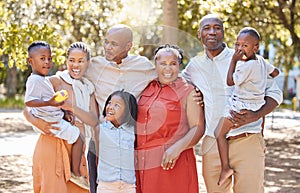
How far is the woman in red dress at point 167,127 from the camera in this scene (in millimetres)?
4168

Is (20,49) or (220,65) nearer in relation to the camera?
(220,65)

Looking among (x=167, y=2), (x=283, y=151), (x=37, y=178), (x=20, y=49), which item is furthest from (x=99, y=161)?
(x=283, y=151)

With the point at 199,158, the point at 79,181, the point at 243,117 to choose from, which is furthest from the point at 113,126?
the point at 199,158

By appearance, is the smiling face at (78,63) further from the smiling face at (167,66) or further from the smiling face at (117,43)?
the smiling face at (167,66)

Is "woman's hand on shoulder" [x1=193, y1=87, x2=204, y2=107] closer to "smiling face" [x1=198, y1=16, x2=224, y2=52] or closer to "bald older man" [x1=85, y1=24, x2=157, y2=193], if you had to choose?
"bald older man" [x1=85, y1=24, x2=157, y2=193]

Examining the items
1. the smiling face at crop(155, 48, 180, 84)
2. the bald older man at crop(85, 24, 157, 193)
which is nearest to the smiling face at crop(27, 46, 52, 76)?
the bald older man at crop(85, 24, 157, 193)

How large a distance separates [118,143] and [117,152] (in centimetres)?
7

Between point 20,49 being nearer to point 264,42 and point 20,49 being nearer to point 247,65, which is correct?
point 247,65

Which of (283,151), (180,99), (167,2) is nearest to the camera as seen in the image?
(180,99)

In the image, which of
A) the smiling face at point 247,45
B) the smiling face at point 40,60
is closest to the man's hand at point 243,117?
the smiling face at point 247,45

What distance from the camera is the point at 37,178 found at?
4645mm

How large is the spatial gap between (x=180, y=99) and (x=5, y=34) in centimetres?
707

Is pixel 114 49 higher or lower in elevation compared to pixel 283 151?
higher

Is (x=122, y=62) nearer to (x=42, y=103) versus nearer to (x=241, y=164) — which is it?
(x=42, y=103)
